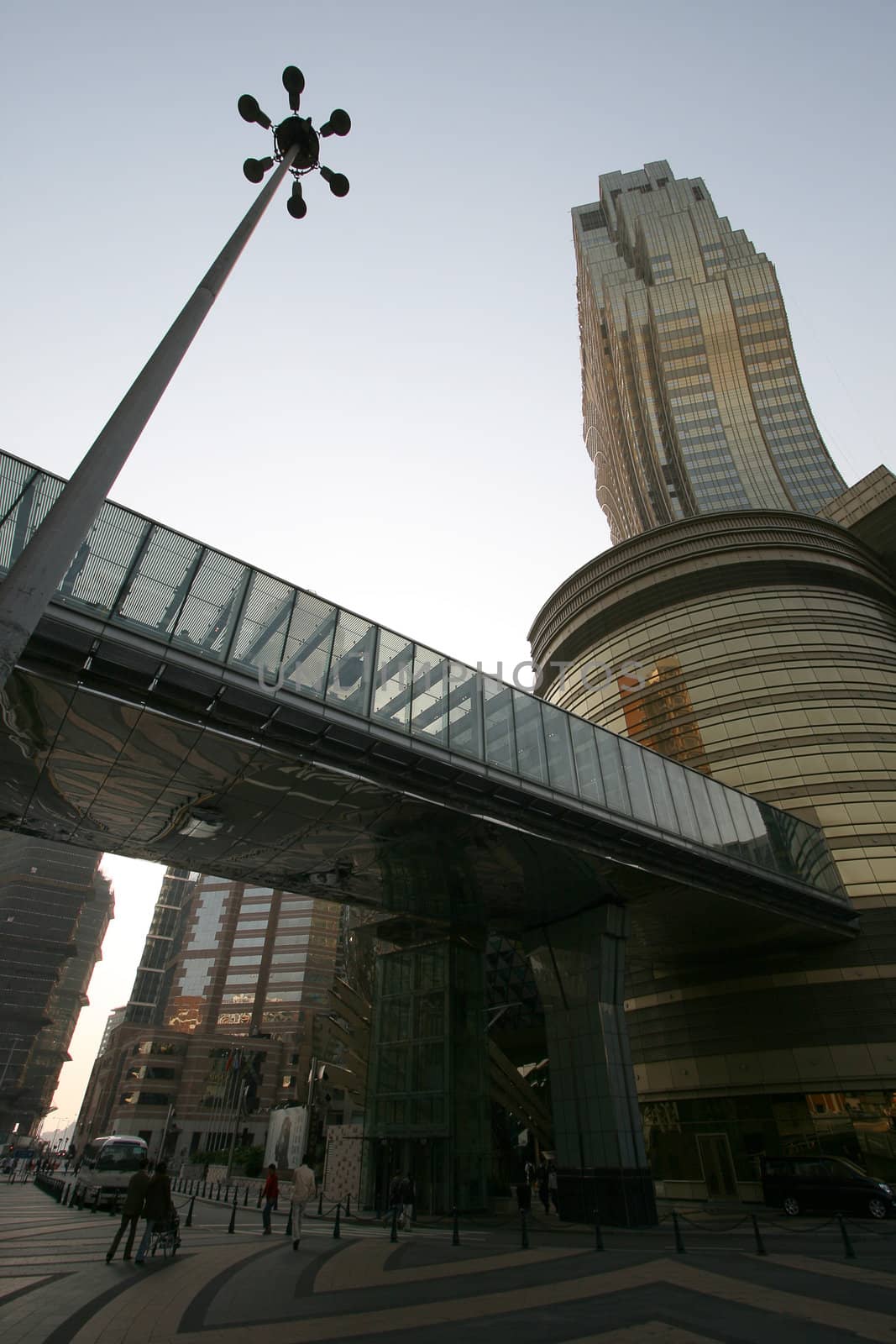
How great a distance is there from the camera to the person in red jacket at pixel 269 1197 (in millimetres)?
16656

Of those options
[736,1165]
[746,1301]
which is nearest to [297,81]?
[746,1301]

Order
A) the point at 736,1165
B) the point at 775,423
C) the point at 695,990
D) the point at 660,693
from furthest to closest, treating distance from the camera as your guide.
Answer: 1. the point at 775,423
2. the point at 660,693
3. the point at 695,990
4. the point at 736,1165

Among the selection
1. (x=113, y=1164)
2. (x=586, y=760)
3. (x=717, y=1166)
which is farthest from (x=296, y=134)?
(x=717, y=1166)

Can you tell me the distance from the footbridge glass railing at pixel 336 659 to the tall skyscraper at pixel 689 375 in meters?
63.2

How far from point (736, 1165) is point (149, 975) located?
129 metres

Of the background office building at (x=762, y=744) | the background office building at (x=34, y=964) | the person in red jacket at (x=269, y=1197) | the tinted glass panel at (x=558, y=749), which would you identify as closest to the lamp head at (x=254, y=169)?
the tinted glass panel at (x=558, y=749)

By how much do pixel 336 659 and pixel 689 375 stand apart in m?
99.0

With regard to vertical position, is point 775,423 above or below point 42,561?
above

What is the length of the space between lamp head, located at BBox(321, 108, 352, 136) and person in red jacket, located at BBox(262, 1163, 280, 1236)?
21.4 meters

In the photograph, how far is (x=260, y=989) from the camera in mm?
100750

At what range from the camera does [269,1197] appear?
17859mm

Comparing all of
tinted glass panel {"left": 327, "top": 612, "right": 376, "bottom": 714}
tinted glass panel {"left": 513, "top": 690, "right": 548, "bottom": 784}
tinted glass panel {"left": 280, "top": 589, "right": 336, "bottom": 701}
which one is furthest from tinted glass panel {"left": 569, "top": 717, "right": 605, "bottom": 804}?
tinted glass panel {"left": 280, "top": 589, "right": 336, "bottom": 701}

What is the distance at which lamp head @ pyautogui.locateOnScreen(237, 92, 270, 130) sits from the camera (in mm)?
9023

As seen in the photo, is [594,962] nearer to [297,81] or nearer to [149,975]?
[297,81]
